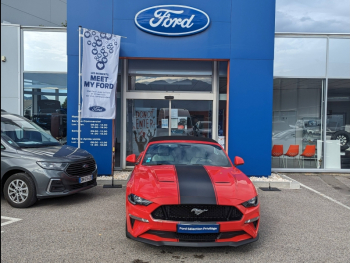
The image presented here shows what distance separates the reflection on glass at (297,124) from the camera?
1065 centimetres

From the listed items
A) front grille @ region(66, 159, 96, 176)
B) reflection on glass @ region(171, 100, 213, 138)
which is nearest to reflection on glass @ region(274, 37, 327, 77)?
reflection on glass @ region(171, 100, 213, 138)

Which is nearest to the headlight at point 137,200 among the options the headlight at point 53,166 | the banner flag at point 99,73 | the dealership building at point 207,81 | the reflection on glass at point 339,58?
the headlight at point 53,166

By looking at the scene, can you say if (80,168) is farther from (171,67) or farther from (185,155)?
(171,67)

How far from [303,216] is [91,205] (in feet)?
13.7

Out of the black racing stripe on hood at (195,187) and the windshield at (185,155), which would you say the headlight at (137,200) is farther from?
the windshield at (185,155)

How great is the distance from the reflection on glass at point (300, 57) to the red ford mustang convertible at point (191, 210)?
7108 millimetres

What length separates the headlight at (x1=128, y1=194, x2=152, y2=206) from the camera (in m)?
3.74

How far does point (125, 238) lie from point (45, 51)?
795cm

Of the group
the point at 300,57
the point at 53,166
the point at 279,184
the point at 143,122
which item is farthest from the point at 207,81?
the point at 53,166

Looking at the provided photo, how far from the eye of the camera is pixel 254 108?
916 centimetres

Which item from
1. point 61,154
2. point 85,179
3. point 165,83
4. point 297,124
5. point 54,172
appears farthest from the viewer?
point 297,124

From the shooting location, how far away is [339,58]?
10.3m

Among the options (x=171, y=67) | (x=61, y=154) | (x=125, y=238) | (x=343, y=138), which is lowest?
(x=125, y=238)

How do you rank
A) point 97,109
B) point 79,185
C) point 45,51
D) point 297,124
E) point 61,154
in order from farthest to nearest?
point 297,124 → point 45,51 → point 97,109 → point 79,185 → point 61,154
